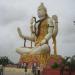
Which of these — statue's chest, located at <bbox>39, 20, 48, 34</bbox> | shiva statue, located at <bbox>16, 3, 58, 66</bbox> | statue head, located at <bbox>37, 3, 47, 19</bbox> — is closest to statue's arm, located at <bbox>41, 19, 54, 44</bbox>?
shiva statue, located at <bbox>16, 3, 58, 66</bbox>

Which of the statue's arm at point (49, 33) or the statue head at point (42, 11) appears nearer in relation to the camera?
the statue's arm at point (49, 33)

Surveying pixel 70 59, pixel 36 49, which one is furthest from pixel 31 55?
pixel 70 59

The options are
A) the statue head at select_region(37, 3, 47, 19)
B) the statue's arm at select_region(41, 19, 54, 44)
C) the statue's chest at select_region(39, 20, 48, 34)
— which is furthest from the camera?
the statue's chest at select_region(39, 20, 48, 34)

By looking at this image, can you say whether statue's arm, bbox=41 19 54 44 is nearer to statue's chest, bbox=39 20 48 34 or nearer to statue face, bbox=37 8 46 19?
statue's chest, bbox=39 20 48 34

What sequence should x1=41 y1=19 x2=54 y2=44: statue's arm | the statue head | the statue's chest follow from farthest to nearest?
the statue's chest < the statue head < x1=41 y1=19 x2=54 y2=44: statue's arm

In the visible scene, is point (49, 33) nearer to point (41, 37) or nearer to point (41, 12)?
point (41, 37)

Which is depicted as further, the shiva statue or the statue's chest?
the statue's chest

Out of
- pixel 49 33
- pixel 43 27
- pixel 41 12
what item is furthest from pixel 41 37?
pixel 41 12

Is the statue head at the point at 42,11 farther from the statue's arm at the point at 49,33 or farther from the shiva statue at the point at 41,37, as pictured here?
the statue's arm at the point at 49,33

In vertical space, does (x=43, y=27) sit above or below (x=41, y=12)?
below

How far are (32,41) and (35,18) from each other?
6.94 ft

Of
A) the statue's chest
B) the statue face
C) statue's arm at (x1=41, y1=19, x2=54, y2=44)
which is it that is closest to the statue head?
the statue face

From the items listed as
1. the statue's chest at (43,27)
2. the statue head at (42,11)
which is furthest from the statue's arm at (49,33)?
the statue head at (42,11)

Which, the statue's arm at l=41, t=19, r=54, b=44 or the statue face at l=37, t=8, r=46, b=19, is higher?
the statue face at l=37, t=8, r=46, b=19
